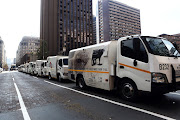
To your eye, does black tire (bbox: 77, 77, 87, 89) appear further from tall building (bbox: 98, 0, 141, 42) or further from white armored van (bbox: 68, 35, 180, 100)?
tall building (bbox: 98, 0, 141, 42)

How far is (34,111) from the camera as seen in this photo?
13.9 feet

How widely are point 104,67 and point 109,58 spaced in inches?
21.4

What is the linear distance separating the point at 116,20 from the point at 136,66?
4968 inches

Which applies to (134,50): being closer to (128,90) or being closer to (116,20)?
(128,90)

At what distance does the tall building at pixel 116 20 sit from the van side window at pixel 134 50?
4121 inches

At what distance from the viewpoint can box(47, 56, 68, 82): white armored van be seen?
11874 mm

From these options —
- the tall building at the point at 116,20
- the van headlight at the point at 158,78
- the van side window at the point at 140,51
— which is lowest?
the van headlight at the point at 158,78

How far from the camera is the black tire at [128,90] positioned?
16.0 feet

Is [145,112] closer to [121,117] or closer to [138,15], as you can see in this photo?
[121,117]

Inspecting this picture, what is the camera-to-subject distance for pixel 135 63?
4.79m

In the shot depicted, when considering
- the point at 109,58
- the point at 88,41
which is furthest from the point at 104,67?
the point at 88,41

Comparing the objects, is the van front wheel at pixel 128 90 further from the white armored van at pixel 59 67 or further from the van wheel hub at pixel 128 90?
the white armored van at pixel 59 67

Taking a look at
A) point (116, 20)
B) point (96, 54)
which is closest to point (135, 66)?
point (96, 54)

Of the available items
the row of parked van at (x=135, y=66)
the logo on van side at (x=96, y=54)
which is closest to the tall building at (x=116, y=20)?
the logo on van side at (x=96, y=54)
